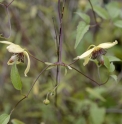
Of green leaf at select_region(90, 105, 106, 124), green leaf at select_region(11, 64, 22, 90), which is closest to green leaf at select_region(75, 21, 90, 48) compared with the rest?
green leaf at select_region(11, 64, 22, 90)

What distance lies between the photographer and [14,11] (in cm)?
225

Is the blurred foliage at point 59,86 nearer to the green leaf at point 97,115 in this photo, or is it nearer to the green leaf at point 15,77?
the green leaf at point 97,115

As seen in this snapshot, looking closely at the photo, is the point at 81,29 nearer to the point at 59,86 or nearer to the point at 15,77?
the point at 15,77

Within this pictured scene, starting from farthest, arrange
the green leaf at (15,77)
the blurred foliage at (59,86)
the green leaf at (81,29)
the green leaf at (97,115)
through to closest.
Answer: the blurred foliage at (59,86)
the green leaf at (97,115)
the green leaf at (81,29)
the green leaf at (15,77)

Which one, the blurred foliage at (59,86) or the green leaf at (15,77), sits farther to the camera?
the blurred foliage at (59,86)

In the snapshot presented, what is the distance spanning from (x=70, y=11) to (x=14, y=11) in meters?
0.50

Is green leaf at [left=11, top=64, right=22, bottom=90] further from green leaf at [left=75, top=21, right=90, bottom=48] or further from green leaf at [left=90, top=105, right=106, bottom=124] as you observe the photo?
green leaf at [left=90, top=105, right=106, bottom=124]

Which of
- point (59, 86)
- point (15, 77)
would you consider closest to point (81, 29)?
point (15, 77)

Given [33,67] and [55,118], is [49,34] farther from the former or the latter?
[55,118]

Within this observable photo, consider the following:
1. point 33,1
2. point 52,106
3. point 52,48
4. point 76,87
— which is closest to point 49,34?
point 52,48

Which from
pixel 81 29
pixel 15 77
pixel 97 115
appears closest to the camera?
pixel 15 77

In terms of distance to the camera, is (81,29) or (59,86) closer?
(81,29)

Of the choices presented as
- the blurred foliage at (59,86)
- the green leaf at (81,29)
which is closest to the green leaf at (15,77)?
the green leaf at (81,29)

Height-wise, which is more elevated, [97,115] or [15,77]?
[15,77]
